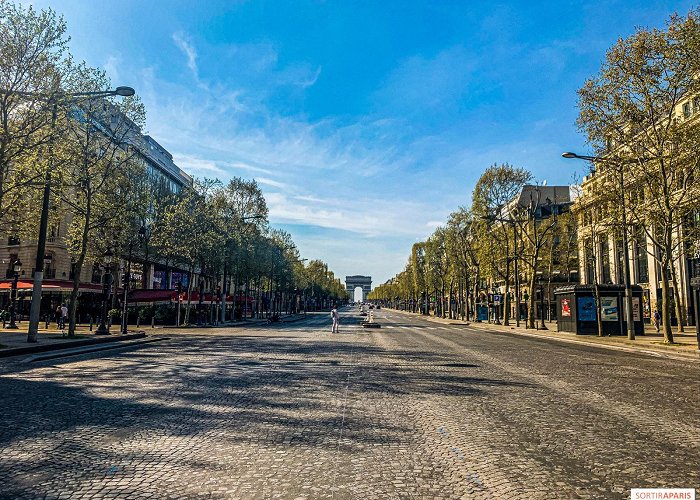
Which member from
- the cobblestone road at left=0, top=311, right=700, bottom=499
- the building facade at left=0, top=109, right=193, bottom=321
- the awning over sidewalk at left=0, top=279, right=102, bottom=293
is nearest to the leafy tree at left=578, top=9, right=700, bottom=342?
the cobblestone road at left=0, top=311, right=700, bottom=499

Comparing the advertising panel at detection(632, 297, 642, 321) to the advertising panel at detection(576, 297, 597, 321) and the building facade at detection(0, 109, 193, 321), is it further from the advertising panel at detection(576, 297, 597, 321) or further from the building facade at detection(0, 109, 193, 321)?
the building facade at detection(0, 109, 193, 321)

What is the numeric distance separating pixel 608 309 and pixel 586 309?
1660 mm

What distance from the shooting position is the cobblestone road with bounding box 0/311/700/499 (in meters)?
4.25

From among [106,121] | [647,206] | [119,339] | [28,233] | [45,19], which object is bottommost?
[119,339]

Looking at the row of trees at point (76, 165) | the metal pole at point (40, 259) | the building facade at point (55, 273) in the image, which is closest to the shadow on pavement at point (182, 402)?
the metal pole at point (40, 259)

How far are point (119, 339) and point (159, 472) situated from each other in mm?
21636

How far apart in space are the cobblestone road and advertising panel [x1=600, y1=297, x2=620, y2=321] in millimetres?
19844

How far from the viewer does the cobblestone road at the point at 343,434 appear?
14.0ft

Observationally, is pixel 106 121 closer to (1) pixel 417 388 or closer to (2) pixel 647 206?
(1) pixel 417 388

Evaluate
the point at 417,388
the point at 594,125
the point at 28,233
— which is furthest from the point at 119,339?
the point at 594,125

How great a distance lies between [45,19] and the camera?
736 inches

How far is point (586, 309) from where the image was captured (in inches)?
1244

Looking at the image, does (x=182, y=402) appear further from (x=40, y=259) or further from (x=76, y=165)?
(x=76, y=165)

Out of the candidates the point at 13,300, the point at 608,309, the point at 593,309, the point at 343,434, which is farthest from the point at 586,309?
the point at 13,300
